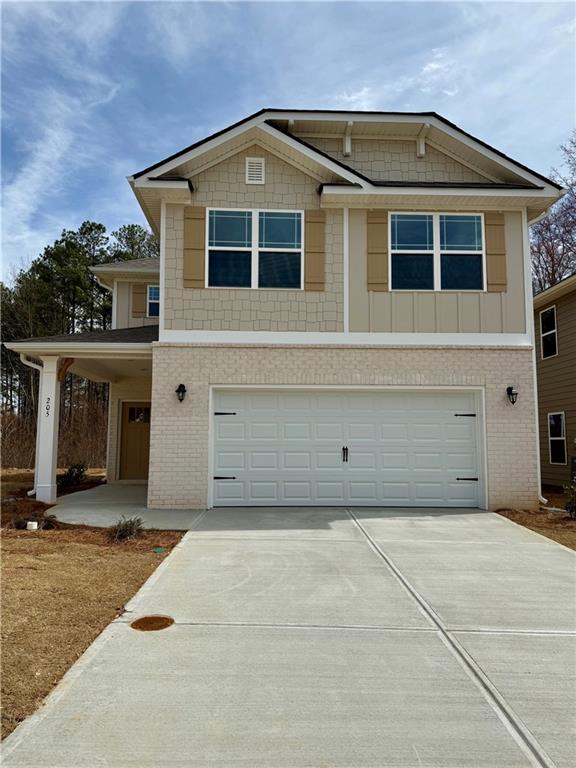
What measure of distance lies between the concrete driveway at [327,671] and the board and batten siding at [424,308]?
195 inches

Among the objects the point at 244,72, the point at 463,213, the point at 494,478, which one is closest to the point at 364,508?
the point at 494,478

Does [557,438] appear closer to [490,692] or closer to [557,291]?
[557,291]

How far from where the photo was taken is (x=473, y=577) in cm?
600

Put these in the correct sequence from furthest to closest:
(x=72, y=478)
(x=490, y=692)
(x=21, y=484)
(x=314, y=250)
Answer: (x=72, y=478) < (x=21, y=484) < (x=314, y=250) < (x=490, y=692)

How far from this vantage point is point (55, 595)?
5043 millimetres

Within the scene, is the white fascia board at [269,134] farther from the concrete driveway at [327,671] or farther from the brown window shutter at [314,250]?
the concrete driveway at [327,671]

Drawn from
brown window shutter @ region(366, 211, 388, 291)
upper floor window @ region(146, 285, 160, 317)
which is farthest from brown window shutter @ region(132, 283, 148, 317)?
brown window shutter @ region(366, 211, 388, 291)

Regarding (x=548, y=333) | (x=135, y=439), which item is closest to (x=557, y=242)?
(x=548, y=333)

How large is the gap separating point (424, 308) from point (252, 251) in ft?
11.5

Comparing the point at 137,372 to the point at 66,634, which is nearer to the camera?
the point at 66,634

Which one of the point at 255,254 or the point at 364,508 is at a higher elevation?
the point at 255,254

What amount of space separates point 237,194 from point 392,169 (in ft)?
11.2

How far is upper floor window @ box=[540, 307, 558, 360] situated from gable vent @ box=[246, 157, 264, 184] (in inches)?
380

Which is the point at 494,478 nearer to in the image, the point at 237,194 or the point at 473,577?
the point at 473,577
